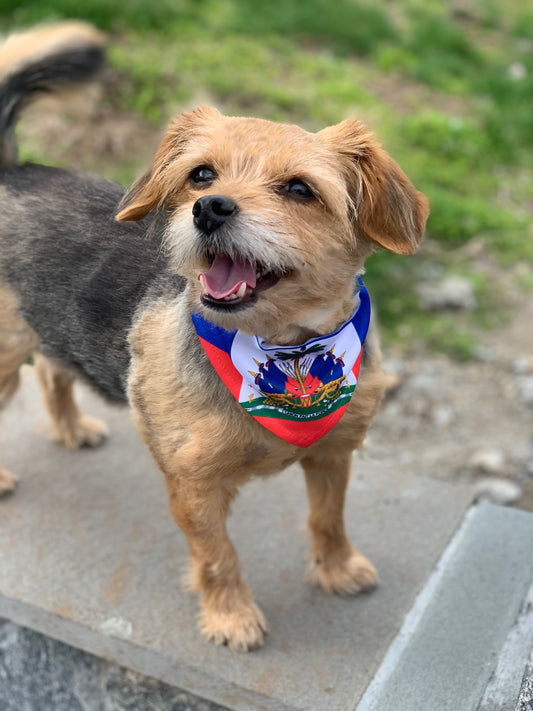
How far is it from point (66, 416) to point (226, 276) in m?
1.94

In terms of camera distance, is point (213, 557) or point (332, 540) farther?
point (332, 540)

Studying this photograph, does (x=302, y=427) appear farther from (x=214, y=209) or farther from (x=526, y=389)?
(x=526, y=389)

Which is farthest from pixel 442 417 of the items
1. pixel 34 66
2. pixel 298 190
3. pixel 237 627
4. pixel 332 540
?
pixel 34 66

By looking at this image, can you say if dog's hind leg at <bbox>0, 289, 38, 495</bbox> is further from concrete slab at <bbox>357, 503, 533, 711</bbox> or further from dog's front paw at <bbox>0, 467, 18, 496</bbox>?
concrete slab at <bbox>357, 503, 533, 711</bbox>

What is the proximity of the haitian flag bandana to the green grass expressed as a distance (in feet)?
9.16

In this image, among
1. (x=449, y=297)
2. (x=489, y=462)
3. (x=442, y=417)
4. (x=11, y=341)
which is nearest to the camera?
(x=11, y=341)

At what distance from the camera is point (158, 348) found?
2729 mm

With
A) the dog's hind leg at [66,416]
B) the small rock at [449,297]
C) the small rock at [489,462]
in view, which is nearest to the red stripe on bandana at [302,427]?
the dog's hind leg at [66,416]

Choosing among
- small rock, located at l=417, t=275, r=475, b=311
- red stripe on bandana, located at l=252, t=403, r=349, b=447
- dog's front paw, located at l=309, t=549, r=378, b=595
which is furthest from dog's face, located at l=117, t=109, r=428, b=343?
small rock, located at l=417, t=275, r=475, b=311

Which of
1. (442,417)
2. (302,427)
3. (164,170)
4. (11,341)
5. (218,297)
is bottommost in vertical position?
(442,417)

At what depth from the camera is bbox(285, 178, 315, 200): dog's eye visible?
7.37 feet

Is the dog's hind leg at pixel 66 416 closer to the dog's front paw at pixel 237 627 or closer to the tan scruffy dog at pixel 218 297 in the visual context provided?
the tan scruffy dog at pixel 218 297

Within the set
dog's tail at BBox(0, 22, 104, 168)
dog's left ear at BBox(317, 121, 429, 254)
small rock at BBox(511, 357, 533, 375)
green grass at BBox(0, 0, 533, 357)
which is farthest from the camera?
green grass at BBox(0, 0, 533, 357)

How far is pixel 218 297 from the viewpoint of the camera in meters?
2.19
